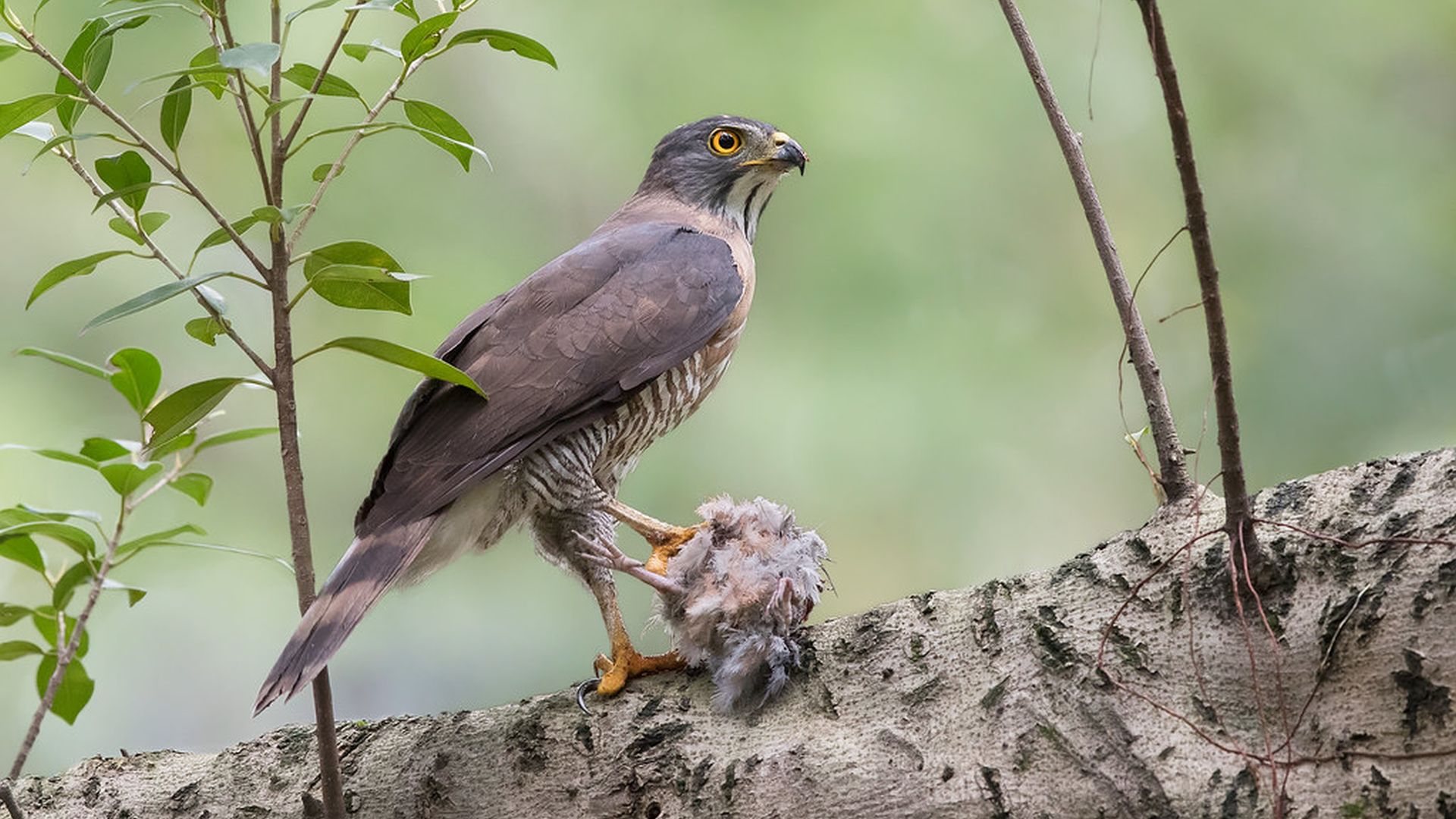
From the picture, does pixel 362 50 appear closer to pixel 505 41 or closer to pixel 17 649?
pixel 505 41

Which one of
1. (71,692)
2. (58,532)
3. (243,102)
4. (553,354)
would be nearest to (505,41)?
(243,102)

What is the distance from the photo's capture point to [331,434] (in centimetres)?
450

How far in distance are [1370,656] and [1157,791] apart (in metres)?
0.29

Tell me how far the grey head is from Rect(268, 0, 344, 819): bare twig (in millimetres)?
1486

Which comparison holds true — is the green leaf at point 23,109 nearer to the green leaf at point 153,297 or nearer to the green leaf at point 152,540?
the green leaf at point 153,297

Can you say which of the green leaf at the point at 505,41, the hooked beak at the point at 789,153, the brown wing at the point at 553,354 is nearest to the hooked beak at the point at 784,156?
the hooked beak at the point at 789,153

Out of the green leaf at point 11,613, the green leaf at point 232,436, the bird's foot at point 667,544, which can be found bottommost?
the bird's foot at point 667,544

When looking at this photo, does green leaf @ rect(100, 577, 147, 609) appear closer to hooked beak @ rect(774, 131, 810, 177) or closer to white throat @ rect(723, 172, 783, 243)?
white throat @ rect(723, 172, 783, 243)

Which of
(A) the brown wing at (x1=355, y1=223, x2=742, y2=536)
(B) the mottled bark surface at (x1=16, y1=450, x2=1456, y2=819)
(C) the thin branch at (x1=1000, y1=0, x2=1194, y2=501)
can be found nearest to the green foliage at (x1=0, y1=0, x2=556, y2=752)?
(A) the brown wing at (x1=355, y1=223, x2=742, y2=536)

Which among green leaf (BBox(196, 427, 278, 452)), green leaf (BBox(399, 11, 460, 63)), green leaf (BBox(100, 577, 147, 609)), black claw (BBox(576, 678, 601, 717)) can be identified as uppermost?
green leaf (BBox(399, 11, 460, 63))

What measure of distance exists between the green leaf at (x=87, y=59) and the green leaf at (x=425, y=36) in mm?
388

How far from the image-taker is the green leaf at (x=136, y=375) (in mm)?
2186

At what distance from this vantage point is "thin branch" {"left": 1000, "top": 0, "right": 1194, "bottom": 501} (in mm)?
1937

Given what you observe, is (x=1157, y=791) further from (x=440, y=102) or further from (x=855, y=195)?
(x=440, y=102)
